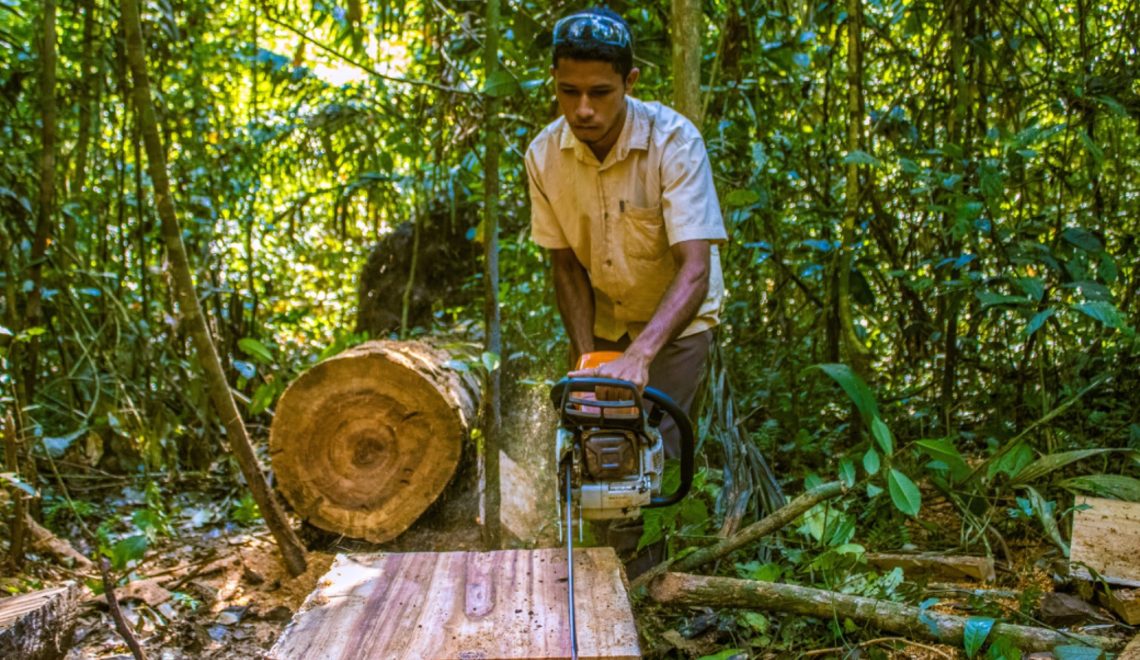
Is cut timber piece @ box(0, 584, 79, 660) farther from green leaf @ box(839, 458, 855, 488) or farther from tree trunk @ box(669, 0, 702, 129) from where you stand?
tree trunk @ box(669, 0, 702, 129)

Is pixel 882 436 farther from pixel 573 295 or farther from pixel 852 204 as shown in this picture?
pixel 852 204

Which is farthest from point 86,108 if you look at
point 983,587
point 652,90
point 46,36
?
point 983,587

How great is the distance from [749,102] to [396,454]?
2260 millimetres

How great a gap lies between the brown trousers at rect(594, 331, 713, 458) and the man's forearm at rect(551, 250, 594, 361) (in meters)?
0.24

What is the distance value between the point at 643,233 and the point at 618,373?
0.70 metres

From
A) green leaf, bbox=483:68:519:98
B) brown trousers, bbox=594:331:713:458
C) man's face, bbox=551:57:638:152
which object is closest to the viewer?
man's face, bbox=551:57:638:152

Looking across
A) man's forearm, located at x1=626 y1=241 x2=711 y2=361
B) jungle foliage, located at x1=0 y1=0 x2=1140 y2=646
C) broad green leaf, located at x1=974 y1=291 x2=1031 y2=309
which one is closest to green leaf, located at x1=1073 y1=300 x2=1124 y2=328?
jungle foliage, located at x1=0 y1=0 x2=1140 y2=646

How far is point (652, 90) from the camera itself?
4.39m

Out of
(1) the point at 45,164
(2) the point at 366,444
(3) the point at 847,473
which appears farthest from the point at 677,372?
(1) the point at 45,164

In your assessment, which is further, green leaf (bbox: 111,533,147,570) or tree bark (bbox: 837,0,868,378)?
tree bark (bbox: 837,0,868,378)

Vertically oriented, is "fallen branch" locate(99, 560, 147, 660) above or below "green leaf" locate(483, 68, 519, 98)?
below

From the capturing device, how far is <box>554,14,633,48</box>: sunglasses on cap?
2543mm

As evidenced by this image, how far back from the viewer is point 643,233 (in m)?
2.85

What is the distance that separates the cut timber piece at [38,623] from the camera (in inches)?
89.0
